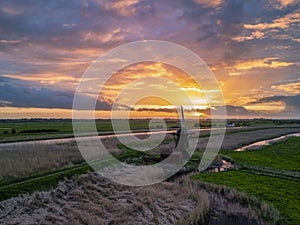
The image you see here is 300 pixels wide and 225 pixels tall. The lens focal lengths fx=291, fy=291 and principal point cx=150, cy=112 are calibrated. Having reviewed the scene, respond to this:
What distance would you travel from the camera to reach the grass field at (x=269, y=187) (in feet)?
47.4

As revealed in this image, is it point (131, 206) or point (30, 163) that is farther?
point (30, 163)

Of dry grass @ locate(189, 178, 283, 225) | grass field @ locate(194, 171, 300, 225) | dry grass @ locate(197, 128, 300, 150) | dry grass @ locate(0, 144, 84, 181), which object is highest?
dry grass @ locate(0, 144, 84, 181)

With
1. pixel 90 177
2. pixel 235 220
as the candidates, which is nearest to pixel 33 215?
pixel 90 177

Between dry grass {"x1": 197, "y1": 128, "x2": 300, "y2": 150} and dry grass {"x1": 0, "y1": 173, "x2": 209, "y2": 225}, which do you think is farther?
dry grass {"x1": 197, "y1": 128, "x2": 300, "y2": 150}

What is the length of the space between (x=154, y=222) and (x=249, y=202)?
5729 millimetres

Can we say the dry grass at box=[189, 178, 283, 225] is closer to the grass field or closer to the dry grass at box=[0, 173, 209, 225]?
the grass field

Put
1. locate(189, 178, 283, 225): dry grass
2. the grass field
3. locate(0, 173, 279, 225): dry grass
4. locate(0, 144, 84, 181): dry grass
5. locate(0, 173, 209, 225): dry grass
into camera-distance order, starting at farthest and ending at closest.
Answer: locate(0, 144, 84, 181): dry grass < the grass field < locate(189, 178, 283, 225): dry grass < locate(0, 173, 279, 225): dry grass < locate(0, 173, 209, 225): dry grass

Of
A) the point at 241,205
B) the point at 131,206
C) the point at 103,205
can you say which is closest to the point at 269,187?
the point at 241,205

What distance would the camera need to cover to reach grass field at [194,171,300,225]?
14434 mm

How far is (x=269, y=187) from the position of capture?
18.5 metres

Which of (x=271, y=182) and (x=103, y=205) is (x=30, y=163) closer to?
(x=103, y=205)

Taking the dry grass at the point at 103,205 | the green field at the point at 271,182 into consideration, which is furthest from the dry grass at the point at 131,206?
the green field at the point at 271,182

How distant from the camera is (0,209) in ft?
38.7

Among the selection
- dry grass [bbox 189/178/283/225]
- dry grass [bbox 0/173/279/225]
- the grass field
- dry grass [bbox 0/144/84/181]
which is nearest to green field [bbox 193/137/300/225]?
the grass field
